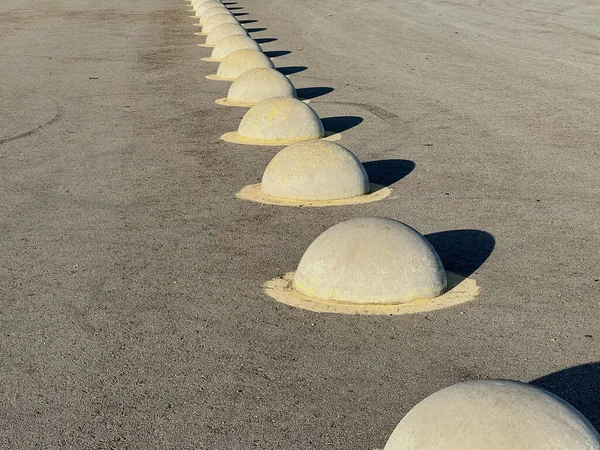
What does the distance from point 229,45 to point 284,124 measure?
8.99 metres

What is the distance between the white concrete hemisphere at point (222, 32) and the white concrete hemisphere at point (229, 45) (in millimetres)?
1644

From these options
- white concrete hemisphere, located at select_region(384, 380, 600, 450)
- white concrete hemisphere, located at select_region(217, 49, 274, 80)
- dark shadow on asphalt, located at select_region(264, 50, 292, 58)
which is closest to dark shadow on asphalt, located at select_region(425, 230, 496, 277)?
white concrete hemisphere, located at select_region(384, 380, 600, 450)

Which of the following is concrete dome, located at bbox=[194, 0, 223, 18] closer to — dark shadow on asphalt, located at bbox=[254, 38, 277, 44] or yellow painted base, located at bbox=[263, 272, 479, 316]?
dark shadow on asphalt, located at bbox=[254, 38, 277, 44]

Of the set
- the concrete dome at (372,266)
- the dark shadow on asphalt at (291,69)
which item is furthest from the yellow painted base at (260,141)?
the dark shadow on asphalt at (291,69)

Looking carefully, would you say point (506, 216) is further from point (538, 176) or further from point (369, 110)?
point (369, 110)

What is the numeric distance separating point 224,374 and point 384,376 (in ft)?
3.28

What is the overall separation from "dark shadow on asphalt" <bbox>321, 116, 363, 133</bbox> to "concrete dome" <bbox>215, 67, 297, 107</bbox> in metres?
1.09

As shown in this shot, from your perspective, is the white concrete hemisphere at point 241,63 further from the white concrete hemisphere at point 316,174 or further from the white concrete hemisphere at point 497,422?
the white concrete hemisphere at point 497,422

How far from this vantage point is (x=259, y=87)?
16438 mm

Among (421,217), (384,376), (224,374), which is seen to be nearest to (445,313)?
(384,376)

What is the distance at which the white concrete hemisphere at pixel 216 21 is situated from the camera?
26.7 metres

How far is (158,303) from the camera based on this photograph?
7680 millimetres

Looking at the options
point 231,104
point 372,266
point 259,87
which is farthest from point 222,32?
point 372,266

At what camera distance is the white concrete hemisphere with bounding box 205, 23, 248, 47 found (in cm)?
2438
